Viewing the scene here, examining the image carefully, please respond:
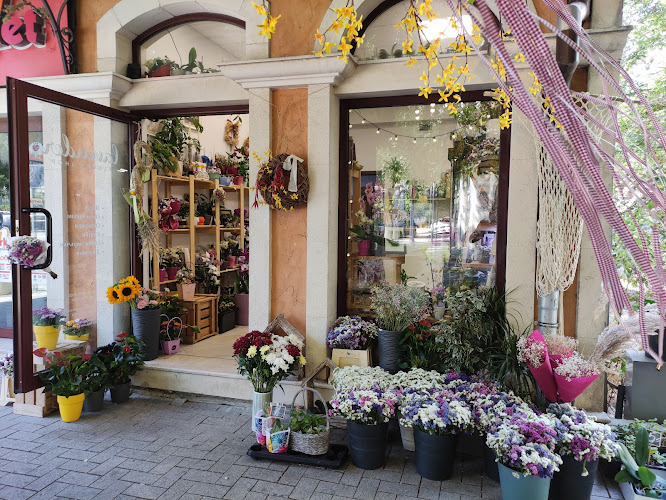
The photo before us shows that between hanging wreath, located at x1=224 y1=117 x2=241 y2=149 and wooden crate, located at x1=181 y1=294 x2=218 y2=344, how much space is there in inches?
115

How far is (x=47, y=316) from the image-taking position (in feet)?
14.7

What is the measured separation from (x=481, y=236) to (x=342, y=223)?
134 cm

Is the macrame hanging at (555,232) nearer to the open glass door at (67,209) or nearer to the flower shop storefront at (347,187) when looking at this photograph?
the flower shop storefront at (347,187)

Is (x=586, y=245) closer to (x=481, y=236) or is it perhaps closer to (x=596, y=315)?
(x=596, y=315)

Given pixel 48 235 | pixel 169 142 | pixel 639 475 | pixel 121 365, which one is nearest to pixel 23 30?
pixel 169 142

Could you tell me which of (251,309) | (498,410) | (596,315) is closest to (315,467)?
(498,410)

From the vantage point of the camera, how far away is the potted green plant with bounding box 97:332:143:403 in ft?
15.0

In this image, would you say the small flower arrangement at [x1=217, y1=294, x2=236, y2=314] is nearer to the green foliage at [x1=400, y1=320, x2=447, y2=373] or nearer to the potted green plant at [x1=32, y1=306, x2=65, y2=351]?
the potted green plant at [x1=32, y1=306, x2=65, y2=351]

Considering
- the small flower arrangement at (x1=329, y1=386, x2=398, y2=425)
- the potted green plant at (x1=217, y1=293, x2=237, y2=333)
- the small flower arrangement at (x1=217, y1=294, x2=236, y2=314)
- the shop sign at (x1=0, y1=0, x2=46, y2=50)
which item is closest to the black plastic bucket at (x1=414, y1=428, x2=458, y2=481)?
the small flower arrangement at (x1=329, y1=386, x2=398, y2=425)

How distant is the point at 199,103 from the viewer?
16.5ft

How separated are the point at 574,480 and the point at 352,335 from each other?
6.60 ft

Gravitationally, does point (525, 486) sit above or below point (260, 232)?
below

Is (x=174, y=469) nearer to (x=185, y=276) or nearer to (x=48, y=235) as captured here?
(x=48, y=235)

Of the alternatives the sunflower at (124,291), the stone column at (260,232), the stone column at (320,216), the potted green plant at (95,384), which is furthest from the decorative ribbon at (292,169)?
the potted green plant at (95,384)
